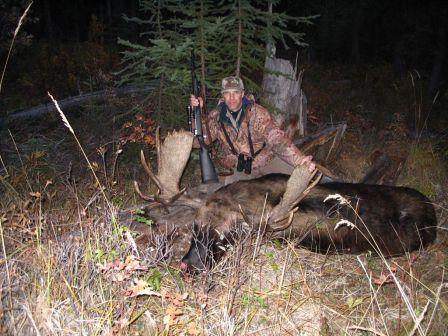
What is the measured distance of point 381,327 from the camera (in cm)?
283

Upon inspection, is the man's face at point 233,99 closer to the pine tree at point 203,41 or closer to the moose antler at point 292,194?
the pine tree at point 203,41

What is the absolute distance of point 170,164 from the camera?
13.1 ft

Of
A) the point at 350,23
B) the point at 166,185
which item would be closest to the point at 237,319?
the point at 166,185

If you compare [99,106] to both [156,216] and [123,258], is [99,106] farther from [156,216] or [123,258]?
[123,258]

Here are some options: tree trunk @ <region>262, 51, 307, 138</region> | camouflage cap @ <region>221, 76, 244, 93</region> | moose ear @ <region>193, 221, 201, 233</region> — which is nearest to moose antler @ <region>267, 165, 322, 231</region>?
moose ear @ <region>193, 221, 201, 233</region>

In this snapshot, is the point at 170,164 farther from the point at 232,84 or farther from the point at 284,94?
the point at 284,94

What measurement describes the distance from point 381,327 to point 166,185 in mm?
2328

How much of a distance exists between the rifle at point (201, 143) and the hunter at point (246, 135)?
113 millimetres

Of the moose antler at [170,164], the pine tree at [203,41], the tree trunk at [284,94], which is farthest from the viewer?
the tree trunk at [284,94]

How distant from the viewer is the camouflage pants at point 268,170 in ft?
16.8

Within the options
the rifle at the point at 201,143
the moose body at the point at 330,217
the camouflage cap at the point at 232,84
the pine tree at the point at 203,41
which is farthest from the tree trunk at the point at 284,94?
the moose body at the point at 330,217

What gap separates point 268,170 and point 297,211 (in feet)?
4.64

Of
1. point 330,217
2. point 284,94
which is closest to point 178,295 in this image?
point 330,217

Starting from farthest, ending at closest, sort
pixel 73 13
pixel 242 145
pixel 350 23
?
pixel 73 13
pixel 350 23
pixel 242 145
